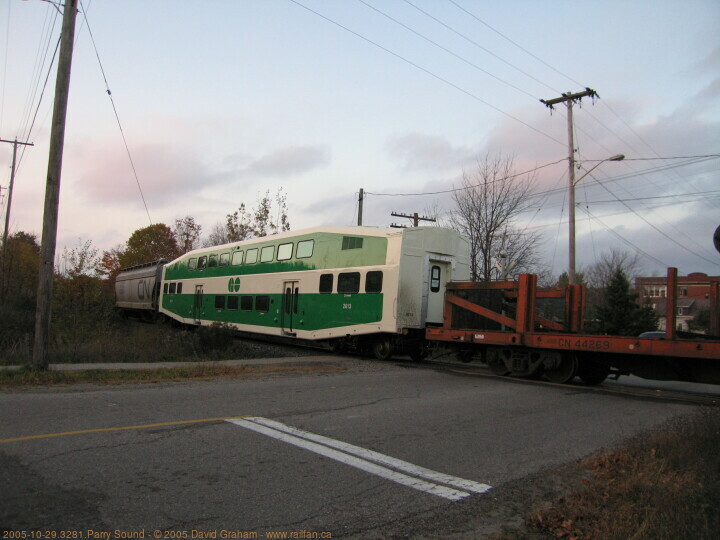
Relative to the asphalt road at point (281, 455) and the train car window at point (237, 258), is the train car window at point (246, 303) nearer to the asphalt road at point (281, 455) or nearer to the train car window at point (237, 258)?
the train car window at point (237, 258)

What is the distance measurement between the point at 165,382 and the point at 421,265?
7794mm

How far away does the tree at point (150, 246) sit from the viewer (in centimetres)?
6164

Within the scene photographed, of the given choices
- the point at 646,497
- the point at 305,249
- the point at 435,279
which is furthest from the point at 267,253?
the point at 646,497

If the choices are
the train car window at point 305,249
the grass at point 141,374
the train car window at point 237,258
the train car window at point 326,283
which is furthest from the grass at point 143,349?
the train car window at point 237,258

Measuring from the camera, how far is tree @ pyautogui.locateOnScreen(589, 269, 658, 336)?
32.1 metres

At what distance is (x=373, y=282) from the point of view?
1587 centimetres

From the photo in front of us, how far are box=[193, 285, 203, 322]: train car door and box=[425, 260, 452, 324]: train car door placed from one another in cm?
1381

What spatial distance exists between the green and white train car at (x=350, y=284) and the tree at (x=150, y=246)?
43.3 m

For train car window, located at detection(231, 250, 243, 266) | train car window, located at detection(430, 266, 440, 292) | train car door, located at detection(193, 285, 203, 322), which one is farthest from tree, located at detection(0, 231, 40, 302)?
train car window, located at detection(430, 266, 440, 292)

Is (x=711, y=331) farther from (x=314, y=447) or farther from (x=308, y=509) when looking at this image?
(x=308, y=509)

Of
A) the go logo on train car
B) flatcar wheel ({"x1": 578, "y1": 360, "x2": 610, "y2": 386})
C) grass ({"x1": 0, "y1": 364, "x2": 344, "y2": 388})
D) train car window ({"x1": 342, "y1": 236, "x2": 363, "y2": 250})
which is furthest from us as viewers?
the go logo on train car

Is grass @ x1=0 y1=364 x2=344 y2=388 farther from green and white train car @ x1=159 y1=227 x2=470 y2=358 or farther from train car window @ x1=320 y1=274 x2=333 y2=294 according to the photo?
train car window @ x1=320 y1=274 x2=333 y2=294

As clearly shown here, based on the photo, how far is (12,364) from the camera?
13344 millimetres

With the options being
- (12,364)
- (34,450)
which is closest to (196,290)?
(12,364)
